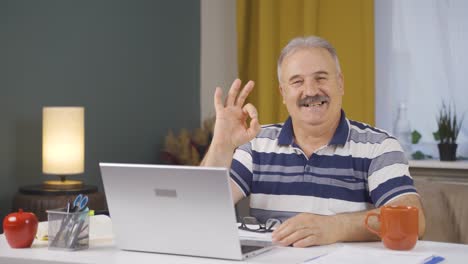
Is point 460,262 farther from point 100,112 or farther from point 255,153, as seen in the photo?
point 100,112

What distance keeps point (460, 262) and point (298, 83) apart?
3.07 ft

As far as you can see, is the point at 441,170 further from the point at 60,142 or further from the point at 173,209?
the point at 173,209

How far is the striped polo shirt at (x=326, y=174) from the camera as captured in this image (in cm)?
230

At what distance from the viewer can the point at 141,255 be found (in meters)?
1.75

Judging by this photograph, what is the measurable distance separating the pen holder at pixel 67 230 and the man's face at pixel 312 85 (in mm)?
857

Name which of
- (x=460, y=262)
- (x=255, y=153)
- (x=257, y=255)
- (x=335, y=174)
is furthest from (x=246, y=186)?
(x=460, y=262)

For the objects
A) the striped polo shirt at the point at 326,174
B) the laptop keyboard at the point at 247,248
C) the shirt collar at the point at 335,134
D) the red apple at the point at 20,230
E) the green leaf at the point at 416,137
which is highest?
the shirt collar at the point at 335,134

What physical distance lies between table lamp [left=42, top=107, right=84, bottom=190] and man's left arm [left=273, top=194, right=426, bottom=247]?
180 cm

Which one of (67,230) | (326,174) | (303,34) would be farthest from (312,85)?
(303,34)

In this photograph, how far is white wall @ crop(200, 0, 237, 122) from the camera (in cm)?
487

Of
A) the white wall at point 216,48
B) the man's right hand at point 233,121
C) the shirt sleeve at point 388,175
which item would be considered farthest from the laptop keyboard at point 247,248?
the white wall at point 216,48

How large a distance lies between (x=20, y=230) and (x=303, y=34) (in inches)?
114

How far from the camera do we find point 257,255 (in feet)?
5.65

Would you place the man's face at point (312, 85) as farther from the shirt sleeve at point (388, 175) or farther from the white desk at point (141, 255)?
the white desk at point (141, 255)
